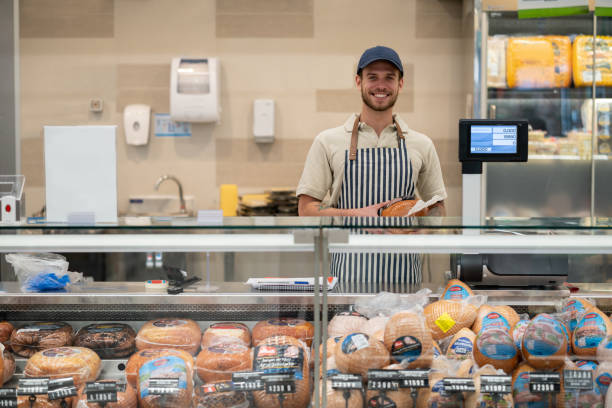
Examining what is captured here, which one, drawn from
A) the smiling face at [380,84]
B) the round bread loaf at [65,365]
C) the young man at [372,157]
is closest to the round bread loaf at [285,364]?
the round bread loaf at [65,365]

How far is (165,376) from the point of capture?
1.34 meters

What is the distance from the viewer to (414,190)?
9.30 ft

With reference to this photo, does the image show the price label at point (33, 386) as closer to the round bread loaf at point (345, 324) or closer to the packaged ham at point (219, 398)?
the packaged ham at point (219, 398)

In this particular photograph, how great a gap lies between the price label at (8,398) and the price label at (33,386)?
0.01 meters

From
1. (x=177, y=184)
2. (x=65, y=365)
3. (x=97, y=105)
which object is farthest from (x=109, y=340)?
Answer: (x=97, y=105)

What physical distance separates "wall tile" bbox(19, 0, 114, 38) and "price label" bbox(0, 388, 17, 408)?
4191mm

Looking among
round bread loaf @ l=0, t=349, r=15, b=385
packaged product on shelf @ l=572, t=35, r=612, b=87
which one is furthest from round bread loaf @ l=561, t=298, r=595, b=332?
packaged product on shelf @ l=572, t=35, r=612, b=87

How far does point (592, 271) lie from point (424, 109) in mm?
3358

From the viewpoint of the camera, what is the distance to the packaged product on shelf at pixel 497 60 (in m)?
4.34

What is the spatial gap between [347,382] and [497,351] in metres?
0.38

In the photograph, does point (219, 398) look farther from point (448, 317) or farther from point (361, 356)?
point (448, 317)

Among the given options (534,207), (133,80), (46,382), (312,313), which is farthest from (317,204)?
(133,80)

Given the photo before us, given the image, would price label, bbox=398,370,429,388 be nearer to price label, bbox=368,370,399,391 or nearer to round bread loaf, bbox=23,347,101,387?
price label, bbox=368,370,399,391

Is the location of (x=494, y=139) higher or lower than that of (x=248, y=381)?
higher
